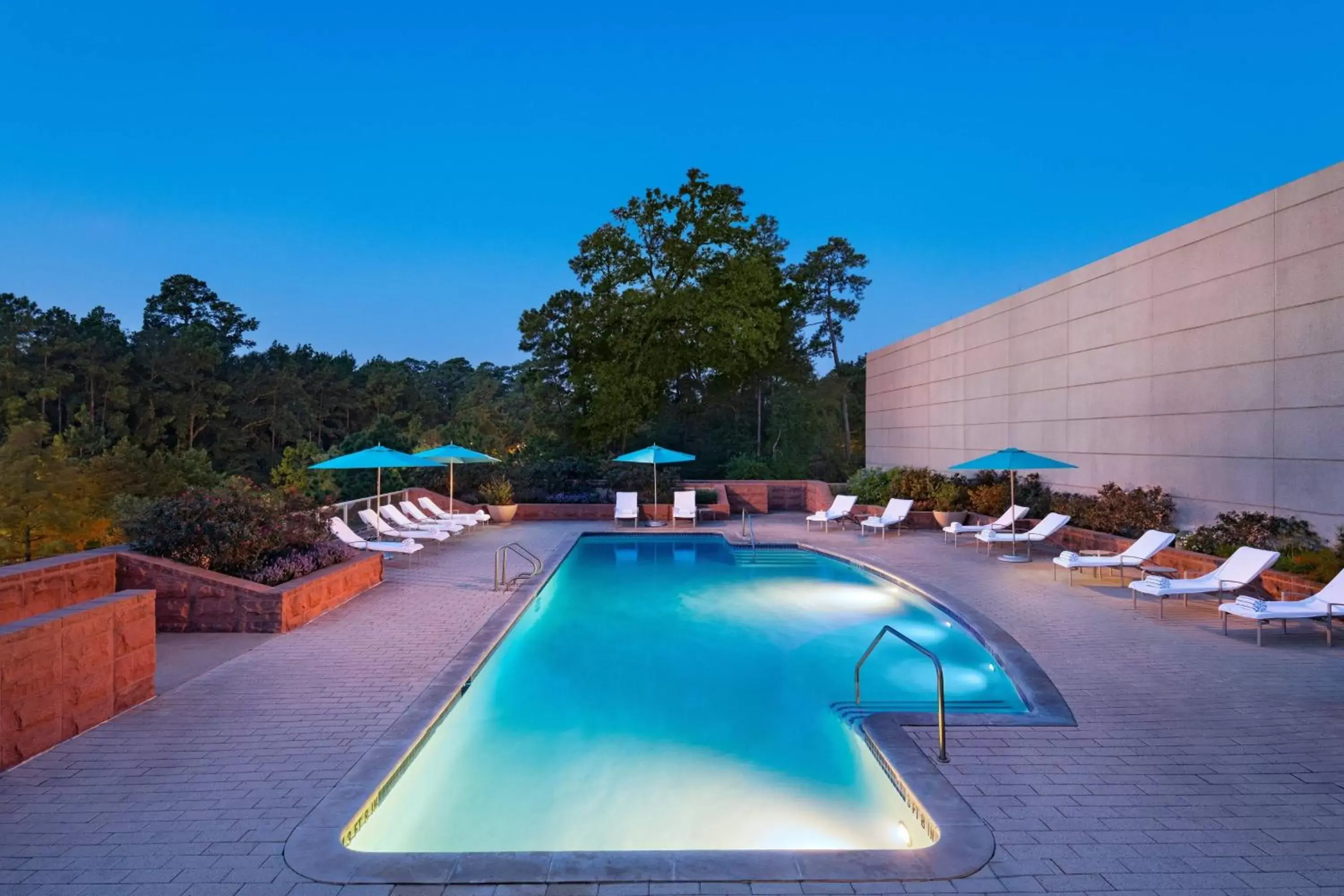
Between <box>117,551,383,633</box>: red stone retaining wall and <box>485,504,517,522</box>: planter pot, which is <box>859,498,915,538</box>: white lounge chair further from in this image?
<box>117,551,383,633</box>: red stone retaining wall

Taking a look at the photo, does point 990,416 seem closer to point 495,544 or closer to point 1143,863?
point 495,544

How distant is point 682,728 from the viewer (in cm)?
579

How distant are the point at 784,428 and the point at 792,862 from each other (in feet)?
75.2

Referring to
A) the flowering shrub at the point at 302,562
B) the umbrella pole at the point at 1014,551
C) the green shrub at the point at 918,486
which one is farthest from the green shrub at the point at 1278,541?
the flowering shrub at the point at 302,562

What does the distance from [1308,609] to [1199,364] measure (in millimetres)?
5080

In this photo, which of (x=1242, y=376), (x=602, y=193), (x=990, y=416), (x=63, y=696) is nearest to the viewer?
(x=63, y=696)

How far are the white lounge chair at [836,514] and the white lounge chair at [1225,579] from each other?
7796 millimetres

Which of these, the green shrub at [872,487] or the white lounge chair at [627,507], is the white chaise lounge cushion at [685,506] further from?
the green shrub at [872,487]

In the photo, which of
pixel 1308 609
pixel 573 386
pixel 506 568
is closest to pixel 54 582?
pixel 506 568

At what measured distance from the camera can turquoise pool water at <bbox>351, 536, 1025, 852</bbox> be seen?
13.7ft

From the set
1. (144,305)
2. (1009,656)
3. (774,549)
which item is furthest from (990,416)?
(144,305)

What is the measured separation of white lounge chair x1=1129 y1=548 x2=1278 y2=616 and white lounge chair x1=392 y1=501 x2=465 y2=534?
34.0ft

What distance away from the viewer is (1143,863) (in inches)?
124

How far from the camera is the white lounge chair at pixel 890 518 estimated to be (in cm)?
1456
